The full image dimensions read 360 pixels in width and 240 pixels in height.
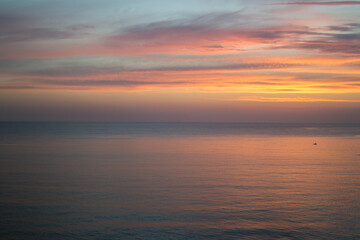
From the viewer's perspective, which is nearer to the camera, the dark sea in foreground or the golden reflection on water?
the dark sea in foreground

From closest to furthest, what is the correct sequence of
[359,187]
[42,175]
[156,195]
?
[156,195]
[359,187]
[42,175]

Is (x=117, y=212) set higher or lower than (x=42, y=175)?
lower

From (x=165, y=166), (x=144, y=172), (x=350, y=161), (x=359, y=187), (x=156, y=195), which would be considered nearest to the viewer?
(x=156, y=195)

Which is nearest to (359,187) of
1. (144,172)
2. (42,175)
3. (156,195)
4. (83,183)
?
(156,195)

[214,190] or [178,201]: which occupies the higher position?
[214,190]

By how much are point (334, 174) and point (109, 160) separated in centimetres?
2586

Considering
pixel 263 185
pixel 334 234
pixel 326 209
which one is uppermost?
pixel 263 185

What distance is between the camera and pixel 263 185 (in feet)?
94.6

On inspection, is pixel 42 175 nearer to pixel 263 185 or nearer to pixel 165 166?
pixel 165 166

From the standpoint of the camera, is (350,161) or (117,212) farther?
(350,161)

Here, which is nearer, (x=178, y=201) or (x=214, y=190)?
(x=178, y=201)

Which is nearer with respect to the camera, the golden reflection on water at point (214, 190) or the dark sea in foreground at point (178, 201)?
the dark sea in foreground at point (178, 201)

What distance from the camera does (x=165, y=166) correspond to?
3991 centimetres

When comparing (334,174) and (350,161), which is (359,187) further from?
(350,161)
